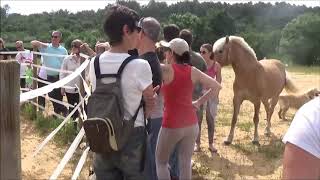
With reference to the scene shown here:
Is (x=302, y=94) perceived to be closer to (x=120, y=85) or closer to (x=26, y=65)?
(x=26, y=65)

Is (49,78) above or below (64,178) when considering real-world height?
above

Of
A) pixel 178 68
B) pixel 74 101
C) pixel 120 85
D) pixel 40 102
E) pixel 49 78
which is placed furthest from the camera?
pixel 40 102

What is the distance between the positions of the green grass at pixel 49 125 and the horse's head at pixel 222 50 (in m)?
2.46

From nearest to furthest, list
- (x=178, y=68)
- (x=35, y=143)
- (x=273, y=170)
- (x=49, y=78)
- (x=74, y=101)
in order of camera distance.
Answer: (x=178, y=68) → (x=273, y=170) → (x=35, y=143) → (x=74, y=101) → (x=49, y=78)

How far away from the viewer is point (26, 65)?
9227 millimetres

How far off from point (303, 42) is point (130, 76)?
40.1m

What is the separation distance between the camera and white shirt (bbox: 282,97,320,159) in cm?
127

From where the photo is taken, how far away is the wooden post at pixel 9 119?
1720 mm

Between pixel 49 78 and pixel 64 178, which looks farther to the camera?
pixel 49 78

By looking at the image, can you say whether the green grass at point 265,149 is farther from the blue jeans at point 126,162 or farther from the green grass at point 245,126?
the blue jeans at point 126,162

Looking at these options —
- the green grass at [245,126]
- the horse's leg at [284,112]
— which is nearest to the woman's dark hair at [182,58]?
the green grass at [245,126]

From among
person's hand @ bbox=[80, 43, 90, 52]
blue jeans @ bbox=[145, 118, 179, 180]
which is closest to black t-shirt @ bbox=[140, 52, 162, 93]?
→ blue jeans @ bbox=[145, 118, 179, 180]

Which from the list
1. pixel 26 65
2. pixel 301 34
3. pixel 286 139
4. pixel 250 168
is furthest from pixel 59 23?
pixel 286 139

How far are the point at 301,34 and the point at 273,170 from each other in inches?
1476
